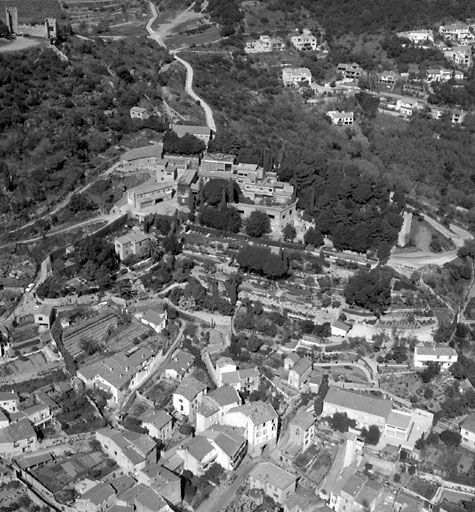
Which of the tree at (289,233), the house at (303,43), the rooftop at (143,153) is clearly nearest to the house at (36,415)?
the tree at (289,233)

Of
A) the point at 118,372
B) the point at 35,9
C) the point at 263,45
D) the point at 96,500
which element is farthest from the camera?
the point at 263,45

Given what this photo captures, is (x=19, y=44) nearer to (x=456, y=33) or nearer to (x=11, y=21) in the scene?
(x=11, y=21)

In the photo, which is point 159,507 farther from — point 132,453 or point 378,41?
point 378,41

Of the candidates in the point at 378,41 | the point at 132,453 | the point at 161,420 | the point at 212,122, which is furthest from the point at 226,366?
the point at 378,41

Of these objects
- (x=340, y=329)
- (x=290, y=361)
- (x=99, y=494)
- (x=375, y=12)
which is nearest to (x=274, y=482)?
(x=99, y=494)

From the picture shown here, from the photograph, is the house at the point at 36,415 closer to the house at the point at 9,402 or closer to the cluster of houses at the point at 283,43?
the house at the point at 9,402

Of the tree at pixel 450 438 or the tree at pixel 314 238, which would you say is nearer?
the tree at pixel 450 438

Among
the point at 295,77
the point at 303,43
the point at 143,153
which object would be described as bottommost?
the point at 143,153
